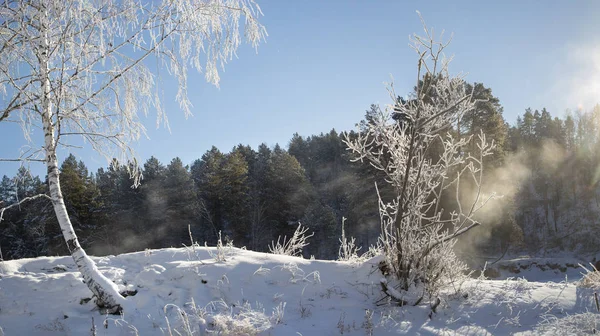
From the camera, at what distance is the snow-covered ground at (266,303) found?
3.51 meters

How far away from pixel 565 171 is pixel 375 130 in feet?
163

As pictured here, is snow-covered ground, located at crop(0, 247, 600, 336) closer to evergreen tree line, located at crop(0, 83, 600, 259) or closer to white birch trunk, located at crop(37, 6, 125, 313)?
white birch trunk, located at crop(37, 6, 125, 313)

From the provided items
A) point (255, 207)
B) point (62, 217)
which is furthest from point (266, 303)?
point (255, 207)

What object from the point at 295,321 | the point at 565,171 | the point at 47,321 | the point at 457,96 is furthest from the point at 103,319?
the point at 565,171

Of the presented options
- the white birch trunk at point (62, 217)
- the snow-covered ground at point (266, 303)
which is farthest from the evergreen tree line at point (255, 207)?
the white birch trunk at point (62, 217)

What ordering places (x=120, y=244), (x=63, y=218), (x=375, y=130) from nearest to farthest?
(x=63, y=218)
(x=375, y=130)
(x=120, y=244)

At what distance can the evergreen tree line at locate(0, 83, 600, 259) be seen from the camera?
21.8m

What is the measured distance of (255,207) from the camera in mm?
32156

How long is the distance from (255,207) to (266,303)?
2839 cm

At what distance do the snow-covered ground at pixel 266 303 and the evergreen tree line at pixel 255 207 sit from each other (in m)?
15.0

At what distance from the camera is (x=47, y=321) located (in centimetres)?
370

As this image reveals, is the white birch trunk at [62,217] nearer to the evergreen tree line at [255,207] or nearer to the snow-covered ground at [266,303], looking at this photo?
the snow-covered ground at [266,303]

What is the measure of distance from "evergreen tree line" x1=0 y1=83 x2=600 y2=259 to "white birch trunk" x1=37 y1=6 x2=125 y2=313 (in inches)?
673

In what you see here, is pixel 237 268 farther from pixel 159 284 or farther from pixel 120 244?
pixel 120 244
